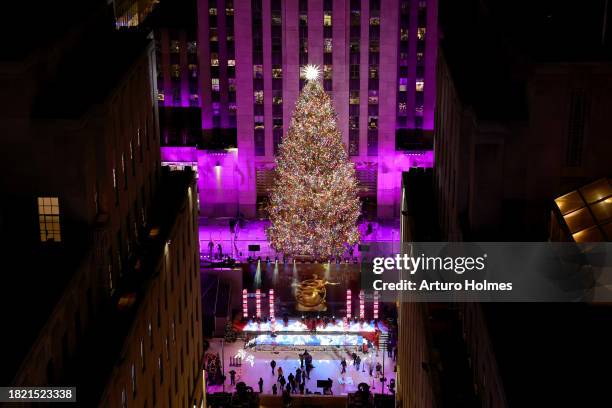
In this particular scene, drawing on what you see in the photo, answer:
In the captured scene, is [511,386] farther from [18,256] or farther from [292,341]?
[292,341]

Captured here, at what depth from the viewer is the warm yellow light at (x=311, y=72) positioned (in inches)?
3783

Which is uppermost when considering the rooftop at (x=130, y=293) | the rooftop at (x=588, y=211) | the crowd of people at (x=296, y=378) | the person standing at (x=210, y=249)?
the rooftop at (x=588, y=211)

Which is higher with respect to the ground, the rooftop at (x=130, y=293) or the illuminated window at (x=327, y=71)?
the illuminated window at (x=327, y=71)

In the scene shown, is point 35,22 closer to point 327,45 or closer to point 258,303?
point 258,303

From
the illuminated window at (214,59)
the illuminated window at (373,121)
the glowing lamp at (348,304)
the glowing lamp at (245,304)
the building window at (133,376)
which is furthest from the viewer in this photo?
the illuminated window at (373,121)

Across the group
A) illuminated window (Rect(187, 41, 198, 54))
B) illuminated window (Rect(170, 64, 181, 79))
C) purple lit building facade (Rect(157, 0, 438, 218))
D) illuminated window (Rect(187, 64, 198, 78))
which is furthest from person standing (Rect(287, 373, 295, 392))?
illuminated window (Rect(187, 41, 198, 54))

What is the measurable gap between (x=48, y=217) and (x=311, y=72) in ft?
174

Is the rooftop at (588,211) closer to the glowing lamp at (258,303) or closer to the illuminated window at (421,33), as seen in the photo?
the glowing lamp at (258,303)

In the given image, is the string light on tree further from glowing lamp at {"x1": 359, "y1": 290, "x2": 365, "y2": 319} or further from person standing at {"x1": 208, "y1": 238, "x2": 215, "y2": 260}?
glowing lamp at {"x1": 359, "y1": 290, "x2": 365, "y2": 319}

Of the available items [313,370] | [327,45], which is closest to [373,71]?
[327,45]

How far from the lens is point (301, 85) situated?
360ft

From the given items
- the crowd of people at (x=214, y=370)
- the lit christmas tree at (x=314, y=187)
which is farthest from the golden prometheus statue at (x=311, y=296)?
the crowd of people at (x=214, y=370)

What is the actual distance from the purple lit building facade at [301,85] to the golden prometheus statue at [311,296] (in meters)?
21.7

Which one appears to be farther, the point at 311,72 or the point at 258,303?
the point at 311,72
